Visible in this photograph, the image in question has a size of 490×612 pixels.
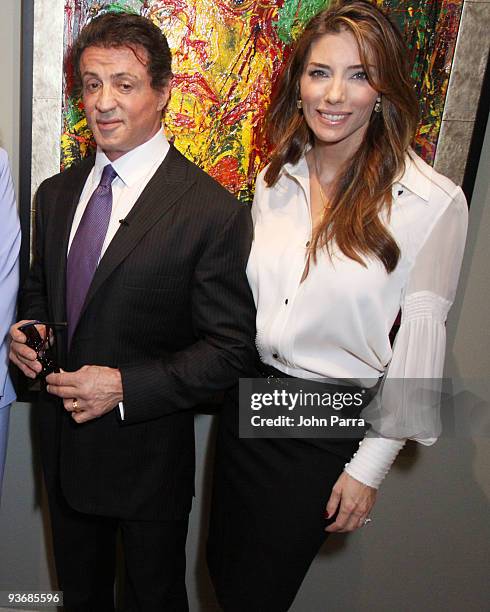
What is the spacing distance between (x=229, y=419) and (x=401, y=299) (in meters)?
0.59


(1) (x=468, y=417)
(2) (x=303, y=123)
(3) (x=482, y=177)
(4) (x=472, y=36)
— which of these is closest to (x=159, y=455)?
(2) (x=303, y=123)

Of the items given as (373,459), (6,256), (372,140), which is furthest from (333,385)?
(6,256)

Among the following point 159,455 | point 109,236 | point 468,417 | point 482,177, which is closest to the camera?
point 109,236

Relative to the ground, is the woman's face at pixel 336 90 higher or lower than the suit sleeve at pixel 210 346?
higher

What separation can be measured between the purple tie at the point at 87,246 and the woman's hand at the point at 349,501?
2.54 ft

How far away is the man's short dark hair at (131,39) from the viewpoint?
51.9 inches

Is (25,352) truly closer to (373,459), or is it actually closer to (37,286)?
(37,286)

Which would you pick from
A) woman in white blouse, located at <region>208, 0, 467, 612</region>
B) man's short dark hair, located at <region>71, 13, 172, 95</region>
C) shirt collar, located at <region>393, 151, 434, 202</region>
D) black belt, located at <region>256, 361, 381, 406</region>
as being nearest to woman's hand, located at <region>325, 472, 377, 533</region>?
woman in white blouse, located at <region>208, 0, 467, 612</region>

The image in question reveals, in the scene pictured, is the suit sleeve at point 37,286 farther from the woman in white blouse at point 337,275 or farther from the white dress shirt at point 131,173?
the woman in white blouse at point 337,275

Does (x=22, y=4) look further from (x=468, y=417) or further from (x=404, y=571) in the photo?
(x=404, y=571)

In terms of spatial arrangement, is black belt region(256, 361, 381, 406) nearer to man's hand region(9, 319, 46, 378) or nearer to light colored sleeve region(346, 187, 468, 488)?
light colored sleeve region(346, 187, 468, 488)

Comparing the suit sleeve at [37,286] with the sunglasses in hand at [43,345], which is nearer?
the sunglasses in hand at [43,345]

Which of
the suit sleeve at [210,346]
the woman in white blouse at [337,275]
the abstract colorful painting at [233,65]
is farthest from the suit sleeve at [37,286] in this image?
the woman in white blouse at [337,275]

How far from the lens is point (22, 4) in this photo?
1588 mm
